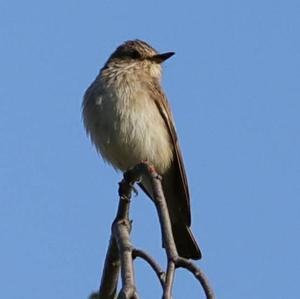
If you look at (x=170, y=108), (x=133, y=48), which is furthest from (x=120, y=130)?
(x=133, y=48)

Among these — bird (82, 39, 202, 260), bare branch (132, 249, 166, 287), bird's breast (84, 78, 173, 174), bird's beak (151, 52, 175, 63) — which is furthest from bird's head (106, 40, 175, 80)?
bare branch (132, 249, 166, 287)

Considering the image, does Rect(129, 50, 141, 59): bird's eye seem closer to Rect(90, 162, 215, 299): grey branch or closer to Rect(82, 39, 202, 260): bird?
Rect(82, 39, 202, 260): bird

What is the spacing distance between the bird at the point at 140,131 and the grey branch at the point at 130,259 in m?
2.60

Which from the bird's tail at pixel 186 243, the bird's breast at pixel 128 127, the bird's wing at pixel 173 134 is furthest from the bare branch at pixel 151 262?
the bird's wing at pixel 173 134

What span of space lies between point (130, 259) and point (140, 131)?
478 centimetres

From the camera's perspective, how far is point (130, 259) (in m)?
3.91

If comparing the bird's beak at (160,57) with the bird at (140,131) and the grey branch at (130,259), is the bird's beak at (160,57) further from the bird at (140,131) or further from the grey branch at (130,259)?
the grey branch at (130,259)

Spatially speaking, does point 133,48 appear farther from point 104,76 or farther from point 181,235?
point 181,235

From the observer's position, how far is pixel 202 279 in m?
3.60

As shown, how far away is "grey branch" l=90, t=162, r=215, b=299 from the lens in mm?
3481

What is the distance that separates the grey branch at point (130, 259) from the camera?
3.48 meters

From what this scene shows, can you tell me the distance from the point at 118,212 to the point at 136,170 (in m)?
0.84

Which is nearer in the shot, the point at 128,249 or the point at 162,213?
the point at 128,249

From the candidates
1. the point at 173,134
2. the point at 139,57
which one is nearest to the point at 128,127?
the point at 173,134
